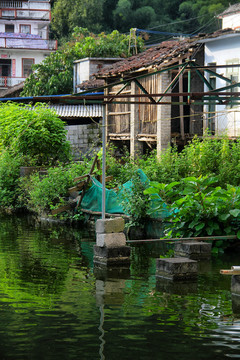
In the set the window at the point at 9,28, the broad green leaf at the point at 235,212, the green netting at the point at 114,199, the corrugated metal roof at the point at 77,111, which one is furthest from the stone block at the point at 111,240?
the window at the point at 9,28

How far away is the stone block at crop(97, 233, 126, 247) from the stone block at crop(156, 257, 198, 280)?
137 cm

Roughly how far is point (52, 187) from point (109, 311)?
11064 millimetres

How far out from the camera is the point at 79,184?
61.9 ft

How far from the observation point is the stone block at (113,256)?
41.9 feet

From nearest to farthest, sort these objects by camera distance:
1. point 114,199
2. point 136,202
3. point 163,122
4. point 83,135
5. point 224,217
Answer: point 224,217
point 136,202
point 114,199
point 163,122
point 83,135

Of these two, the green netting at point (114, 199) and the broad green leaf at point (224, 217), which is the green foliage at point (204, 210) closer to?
the broad green leaf at point (224, 217)

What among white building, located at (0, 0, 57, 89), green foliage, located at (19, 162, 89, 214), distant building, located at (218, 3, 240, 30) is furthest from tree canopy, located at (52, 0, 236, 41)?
green foliage, located at (19, 162, 89, 214)

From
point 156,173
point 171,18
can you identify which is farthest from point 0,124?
point 171,18

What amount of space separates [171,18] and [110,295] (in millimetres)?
51497

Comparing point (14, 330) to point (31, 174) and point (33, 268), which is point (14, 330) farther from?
point (31, 174)

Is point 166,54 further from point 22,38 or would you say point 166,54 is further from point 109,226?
point 22,38

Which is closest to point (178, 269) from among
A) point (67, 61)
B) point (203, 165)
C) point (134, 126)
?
point (203, 165)

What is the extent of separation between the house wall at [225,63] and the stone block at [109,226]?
9.34 m

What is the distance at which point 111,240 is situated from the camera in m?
12.8
